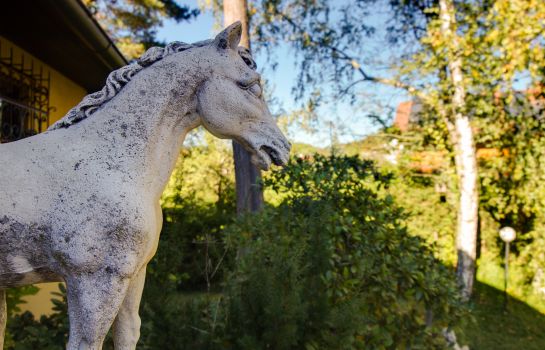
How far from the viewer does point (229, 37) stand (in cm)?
157

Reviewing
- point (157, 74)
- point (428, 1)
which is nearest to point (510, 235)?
point (428, 1)

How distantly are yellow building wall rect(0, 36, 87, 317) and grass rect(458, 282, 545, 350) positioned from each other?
16.6ft

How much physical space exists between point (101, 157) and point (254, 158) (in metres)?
0.51

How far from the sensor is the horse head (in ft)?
5.10

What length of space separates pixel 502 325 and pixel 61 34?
706cm

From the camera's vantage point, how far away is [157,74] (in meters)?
1.55

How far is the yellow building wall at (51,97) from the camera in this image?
474 cm

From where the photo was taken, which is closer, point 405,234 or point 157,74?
point 157,74

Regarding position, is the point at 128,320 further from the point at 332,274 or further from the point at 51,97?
the point at 51,97

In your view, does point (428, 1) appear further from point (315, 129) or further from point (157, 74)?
point (157, 74)

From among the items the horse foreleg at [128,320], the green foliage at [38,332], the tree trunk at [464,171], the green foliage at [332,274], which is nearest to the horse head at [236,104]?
the horse foreleg at [128,320]

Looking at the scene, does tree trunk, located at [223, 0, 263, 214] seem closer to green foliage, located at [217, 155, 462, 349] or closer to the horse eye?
green foliage, located at [217, 155, 462, 349]

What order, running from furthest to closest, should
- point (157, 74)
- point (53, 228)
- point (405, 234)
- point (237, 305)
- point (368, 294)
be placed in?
point (405, 234) → point (368, 294) → point (237, 305) → point (157, 74) → point (53, 228)

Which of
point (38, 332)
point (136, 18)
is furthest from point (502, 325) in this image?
point (136, 18)
